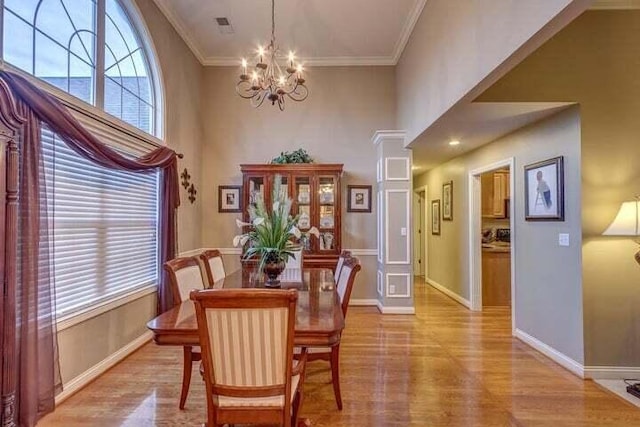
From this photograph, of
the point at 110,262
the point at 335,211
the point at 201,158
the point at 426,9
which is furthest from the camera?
the point at 201,158

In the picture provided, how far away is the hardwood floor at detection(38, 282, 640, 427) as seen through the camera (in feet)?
7.73

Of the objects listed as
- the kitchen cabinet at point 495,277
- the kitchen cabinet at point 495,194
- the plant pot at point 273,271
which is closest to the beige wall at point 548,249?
the kitchen cabinet at point 495,194

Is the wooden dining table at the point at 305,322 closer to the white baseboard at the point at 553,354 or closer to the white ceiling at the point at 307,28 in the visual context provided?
the white baseboard at the point at 553,354

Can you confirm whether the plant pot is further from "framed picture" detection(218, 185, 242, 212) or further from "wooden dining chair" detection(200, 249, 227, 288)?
"framed picture" detection(218, 185, 242, 212)

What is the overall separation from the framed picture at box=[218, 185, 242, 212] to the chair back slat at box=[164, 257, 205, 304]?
8.70 feet

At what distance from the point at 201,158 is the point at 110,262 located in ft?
8.50

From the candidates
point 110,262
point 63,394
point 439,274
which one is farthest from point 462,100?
point 439,274

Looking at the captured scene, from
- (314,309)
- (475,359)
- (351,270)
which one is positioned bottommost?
(475,359)

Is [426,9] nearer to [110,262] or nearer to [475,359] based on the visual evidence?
[475,359]

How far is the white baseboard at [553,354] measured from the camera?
9.88ft

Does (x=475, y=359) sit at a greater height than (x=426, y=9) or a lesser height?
lesser

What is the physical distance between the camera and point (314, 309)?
2.05 m

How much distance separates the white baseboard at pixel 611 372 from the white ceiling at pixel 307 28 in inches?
153

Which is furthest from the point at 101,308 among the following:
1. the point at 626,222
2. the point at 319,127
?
the point at 626,222
